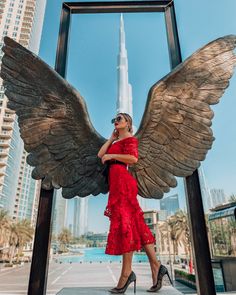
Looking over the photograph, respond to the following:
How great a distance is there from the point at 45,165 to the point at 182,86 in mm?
1343

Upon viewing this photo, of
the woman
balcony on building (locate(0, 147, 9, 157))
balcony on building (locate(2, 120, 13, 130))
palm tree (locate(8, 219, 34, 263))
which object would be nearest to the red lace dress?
the woman

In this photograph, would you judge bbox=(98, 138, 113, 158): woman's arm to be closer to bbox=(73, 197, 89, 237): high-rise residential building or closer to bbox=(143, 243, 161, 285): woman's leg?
bbox=(73, 197, 89, 237): high-rise residential building

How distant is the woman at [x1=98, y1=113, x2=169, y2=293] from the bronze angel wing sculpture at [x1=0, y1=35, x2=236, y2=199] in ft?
0.60

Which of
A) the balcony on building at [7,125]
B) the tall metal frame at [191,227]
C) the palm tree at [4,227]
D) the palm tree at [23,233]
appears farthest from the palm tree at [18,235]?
the tall metal frame at [191,227]

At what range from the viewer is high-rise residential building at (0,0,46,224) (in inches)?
1232

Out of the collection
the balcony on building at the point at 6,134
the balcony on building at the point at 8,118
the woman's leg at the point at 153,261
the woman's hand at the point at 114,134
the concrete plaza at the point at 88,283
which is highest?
the balcony on building at the point at 8,118

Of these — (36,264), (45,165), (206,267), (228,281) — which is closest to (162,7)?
(45,165)

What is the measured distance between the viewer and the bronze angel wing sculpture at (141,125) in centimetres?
179

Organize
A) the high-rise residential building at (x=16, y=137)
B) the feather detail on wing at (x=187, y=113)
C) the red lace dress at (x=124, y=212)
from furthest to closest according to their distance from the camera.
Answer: the high-rise residential building at (x=16, y=137) < the feather detail on wing at (x=187, y=113) < the red lace dress at (x=124, y=212)

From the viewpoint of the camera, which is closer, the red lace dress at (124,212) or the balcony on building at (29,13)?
the red lace dress at (124,212)

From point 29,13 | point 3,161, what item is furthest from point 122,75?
point 29,13

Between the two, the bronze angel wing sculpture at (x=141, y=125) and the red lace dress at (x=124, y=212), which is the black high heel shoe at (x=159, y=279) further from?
the bronze angel wing sculpture at (x=141, y=125)

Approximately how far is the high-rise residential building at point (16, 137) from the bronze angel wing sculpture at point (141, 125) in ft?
86.3

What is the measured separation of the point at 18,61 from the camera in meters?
1.75
